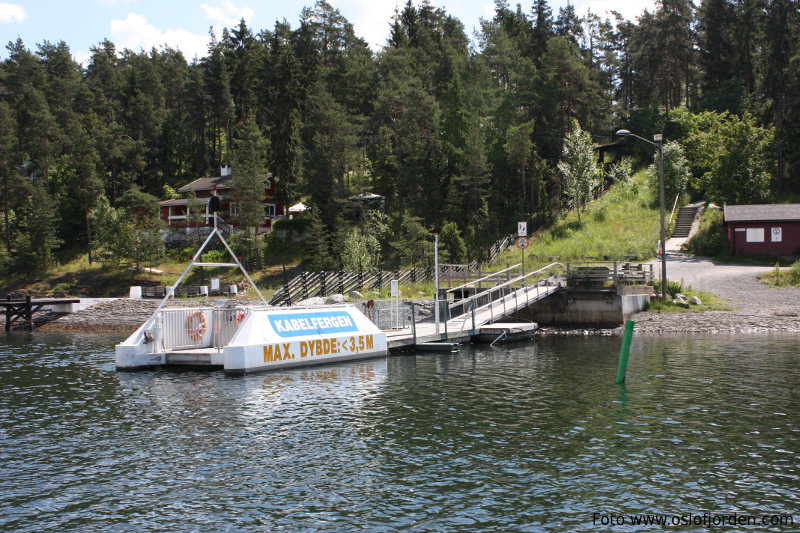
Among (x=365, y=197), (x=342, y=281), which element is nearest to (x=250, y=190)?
(x=365, y=197)

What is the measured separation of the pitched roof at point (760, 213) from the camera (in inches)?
1962

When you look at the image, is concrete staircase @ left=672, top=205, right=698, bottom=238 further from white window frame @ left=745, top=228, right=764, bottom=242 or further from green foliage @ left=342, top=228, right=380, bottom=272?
green foliage @ left=342, top=228, right=380, bottom=272

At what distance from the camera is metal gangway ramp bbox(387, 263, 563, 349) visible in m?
33.3

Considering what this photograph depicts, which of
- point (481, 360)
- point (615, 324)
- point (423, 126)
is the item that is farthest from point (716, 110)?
point (481, 360)

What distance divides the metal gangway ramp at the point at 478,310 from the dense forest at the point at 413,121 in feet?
51.9

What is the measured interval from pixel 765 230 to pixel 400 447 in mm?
44164

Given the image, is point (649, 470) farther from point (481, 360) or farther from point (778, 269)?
point (778, 269)

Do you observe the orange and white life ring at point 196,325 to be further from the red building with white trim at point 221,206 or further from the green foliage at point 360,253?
the red building with white trim at point 221,206

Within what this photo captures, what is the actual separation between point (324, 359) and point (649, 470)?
1687 centimetres

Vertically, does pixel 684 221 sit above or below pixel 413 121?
below

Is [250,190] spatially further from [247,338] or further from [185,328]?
[247,338]

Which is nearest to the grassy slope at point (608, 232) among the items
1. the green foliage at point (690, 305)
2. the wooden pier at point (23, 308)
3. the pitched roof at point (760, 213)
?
the pitched roof at point (760, 213)

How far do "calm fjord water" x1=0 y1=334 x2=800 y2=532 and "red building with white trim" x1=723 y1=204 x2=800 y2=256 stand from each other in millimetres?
26593

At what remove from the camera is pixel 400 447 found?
15641 mm
